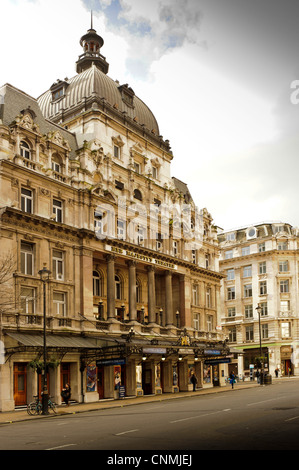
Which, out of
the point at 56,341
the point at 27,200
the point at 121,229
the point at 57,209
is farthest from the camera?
the point at 121,229

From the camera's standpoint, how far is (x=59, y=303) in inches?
1628

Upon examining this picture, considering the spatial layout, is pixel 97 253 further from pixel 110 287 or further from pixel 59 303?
pixel 59 303

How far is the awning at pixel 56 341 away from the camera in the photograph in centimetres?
3488

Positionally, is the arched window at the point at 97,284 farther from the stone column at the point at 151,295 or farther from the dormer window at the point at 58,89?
the dormer window at the point at 58,89

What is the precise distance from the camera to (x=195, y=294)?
6003 cm

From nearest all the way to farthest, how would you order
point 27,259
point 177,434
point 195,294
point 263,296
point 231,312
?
point 177,434, point 27,259, point 195,294, point 263,296, point 231,312

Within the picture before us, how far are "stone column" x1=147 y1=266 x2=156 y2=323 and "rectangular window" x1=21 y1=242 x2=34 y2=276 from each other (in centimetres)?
1455

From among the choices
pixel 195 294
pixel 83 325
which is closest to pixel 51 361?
pixel 83 325

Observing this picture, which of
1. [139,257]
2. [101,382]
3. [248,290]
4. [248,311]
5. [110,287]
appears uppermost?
[139,257]

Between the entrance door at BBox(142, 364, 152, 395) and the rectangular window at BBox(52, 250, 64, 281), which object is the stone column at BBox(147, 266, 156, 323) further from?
the rectangular window at BBox(52, 250, 64, 281)

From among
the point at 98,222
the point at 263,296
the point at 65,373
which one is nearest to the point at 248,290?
the point at 263,296

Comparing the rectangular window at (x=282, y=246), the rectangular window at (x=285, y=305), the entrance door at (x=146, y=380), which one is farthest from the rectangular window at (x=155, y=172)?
the rectangular window at (x=285, y=305)

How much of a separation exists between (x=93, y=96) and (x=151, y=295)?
758 inches

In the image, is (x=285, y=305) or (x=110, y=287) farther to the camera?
(x=285, y=305)
